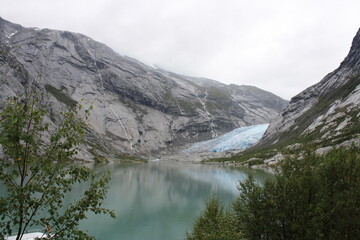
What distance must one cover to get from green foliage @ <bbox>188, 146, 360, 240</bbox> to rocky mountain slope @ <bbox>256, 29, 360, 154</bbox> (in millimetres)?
50565

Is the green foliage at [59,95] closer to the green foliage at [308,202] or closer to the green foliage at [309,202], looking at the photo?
the green foliage at [308,202]

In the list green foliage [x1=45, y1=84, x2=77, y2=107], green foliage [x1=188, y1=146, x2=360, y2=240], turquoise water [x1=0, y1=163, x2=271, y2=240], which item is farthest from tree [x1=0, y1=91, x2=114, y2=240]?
green foliage [x1=45, y1=84, x2=77, y2=107]

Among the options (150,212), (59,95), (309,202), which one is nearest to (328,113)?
(150,212)

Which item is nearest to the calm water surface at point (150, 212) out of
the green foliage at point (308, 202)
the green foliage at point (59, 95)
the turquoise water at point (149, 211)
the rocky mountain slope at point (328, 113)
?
the turquoise water at point (149, 211)

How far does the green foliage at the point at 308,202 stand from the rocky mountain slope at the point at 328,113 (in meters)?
50.6

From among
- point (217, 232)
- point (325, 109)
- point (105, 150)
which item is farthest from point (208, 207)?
point (105, 150)

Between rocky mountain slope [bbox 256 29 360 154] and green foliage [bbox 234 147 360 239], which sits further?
rocky mountain slope [bbox 256 29 360 154]

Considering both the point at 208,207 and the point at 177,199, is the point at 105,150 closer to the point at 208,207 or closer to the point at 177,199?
the point at 177,199

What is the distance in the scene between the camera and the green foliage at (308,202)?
1041cm

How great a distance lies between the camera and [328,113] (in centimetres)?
10231

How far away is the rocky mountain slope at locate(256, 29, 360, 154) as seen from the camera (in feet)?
259

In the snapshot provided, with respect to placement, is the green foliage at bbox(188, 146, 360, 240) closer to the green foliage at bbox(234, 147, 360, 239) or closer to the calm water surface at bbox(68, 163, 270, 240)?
the green foliage at bbox(234, 147, 360, 239)

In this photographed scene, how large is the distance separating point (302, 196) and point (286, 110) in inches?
6053

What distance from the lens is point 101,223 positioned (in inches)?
1169
